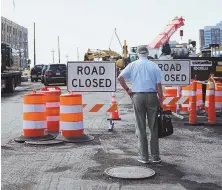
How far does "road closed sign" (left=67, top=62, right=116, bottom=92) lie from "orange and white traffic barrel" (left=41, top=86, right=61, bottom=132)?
0.47m

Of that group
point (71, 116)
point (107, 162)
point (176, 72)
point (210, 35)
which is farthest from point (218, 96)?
point (210, 35)

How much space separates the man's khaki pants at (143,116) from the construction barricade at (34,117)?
8.55ft

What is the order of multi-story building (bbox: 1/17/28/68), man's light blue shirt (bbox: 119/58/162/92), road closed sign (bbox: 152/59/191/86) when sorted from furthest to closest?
multi-story building (bbox: 1/17/28/68) → road closed sign (bbox: 152/59/191/86) → man's light blue shirt (bbox: 119/58/162/92)

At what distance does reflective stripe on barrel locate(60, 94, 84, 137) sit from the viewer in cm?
899

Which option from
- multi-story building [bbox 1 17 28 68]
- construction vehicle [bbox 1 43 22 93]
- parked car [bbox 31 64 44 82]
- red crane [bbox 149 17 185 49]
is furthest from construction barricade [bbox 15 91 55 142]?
multi-story building [bbox 1 17 28 68]

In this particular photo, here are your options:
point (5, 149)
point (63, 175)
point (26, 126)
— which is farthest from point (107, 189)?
point (26, 126)

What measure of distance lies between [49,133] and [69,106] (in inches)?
45.2

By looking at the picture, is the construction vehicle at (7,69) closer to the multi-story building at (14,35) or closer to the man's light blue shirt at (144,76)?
the man's light blue shirt at (144,76)

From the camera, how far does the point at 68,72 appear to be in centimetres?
954

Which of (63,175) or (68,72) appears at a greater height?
(68,72)

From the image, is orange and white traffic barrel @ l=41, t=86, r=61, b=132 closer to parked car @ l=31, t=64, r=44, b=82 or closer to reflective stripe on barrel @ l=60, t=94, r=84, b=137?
reflective stripe on barrel @ l=60, t=94, r=84, b=137

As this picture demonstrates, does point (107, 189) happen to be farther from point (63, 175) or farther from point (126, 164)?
point (126, 164)

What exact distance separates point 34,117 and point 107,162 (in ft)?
8.51

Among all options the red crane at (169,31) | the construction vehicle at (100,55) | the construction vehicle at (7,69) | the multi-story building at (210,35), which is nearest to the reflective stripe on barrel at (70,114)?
the construction vehicle at (7,69)
